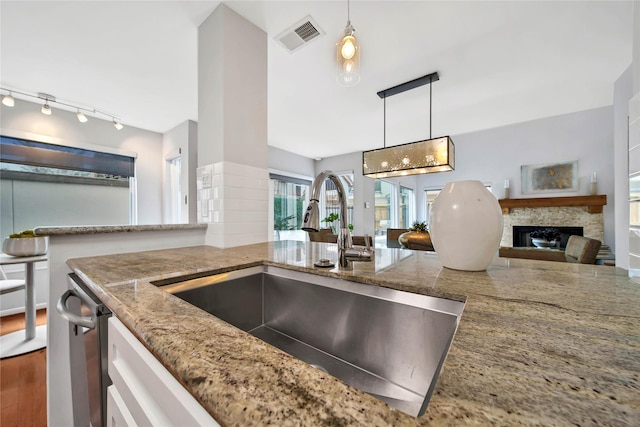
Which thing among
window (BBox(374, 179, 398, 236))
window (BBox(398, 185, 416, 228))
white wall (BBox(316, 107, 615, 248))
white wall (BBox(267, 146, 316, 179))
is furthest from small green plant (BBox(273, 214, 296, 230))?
window (BBox(398, 185, 416, 228))

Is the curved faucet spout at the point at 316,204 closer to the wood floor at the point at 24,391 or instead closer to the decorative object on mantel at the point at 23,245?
the wood floor at the point at 24,391

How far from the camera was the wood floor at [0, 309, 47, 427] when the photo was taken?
1367 mm

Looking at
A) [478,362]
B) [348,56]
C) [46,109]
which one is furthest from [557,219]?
[46,109]

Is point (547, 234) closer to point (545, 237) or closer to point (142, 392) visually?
point (545, 237)

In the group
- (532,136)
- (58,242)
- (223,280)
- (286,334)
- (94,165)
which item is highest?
(532,136)

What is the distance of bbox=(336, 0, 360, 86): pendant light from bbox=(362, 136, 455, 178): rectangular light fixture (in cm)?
127

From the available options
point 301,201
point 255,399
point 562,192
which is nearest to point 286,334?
point 255,399

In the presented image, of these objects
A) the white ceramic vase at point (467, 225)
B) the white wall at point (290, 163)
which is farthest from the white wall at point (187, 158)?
the white ceramic vase at point (467, 225)

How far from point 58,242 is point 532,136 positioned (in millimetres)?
5904

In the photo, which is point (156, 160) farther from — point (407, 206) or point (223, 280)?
point (407, 206)

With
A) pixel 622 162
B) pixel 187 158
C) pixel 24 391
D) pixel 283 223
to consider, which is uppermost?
pixel 187 158

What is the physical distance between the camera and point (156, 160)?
383 centimetres

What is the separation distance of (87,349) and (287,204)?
416 cm

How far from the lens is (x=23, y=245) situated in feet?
6.67
